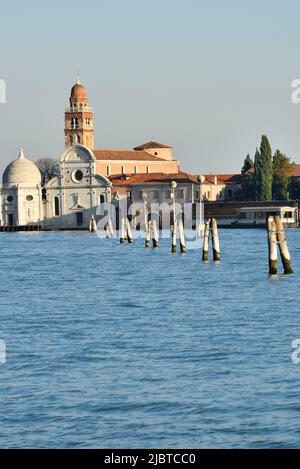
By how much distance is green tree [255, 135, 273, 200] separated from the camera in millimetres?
87438

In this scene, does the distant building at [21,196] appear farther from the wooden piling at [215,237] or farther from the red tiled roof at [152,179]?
the wooden piling at [215,237]

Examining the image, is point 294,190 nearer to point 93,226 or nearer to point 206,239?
point 93,226

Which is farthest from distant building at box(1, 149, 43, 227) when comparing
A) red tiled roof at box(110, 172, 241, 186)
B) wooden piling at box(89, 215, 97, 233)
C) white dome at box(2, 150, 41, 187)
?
wooden piling at box(89, 215, 97, 233)

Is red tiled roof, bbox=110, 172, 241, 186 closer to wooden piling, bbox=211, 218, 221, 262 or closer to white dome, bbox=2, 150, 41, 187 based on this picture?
white dome, bbox=2, 150, 41, 187

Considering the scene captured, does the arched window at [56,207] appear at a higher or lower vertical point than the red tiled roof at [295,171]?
lower

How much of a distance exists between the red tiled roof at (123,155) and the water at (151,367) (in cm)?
7615

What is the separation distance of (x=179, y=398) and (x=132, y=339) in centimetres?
494

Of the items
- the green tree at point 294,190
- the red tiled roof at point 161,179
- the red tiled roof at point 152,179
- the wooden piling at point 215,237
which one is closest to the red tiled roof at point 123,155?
the red tiled roof at point 161,179

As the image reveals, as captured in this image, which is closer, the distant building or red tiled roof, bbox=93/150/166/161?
the distant building

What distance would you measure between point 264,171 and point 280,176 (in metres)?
4.11

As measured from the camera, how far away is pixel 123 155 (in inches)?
4299

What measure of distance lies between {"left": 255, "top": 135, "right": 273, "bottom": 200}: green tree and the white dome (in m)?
20.7

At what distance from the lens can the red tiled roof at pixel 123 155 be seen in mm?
106562
